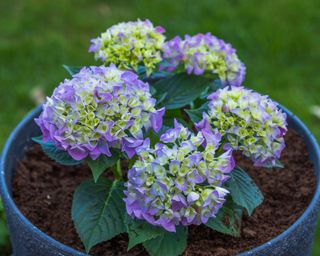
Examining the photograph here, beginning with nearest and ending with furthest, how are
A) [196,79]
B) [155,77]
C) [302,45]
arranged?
[196,79] → [155,77] → [302,45]

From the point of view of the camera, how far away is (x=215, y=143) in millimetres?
1658

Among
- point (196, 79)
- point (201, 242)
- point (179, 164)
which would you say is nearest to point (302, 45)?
point (196, 79)

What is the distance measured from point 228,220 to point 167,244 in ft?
0.85

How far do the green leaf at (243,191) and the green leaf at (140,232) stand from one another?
230 mm

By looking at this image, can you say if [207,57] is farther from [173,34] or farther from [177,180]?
[173,34]

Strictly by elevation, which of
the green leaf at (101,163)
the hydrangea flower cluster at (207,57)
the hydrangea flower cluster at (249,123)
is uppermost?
the hydrangea flower cluster at (207,57)

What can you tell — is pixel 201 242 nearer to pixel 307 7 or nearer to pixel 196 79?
pixel 196 79

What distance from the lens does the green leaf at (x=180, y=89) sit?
2.08 m

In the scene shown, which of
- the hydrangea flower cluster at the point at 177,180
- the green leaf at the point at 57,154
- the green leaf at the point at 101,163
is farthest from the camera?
the green leaf at the point at 57,154

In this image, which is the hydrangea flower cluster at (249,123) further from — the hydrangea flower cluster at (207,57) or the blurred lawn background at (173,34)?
the blurred lawn background at (173,34)

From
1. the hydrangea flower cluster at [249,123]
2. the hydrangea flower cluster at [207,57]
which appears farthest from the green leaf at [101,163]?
the hydrangea flower cluster at [207,57]

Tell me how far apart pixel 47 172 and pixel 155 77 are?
0.51 meters

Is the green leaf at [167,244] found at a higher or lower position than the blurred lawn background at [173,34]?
lower

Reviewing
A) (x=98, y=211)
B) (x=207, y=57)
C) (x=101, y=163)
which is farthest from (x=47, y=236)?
(x=207, y=57)
